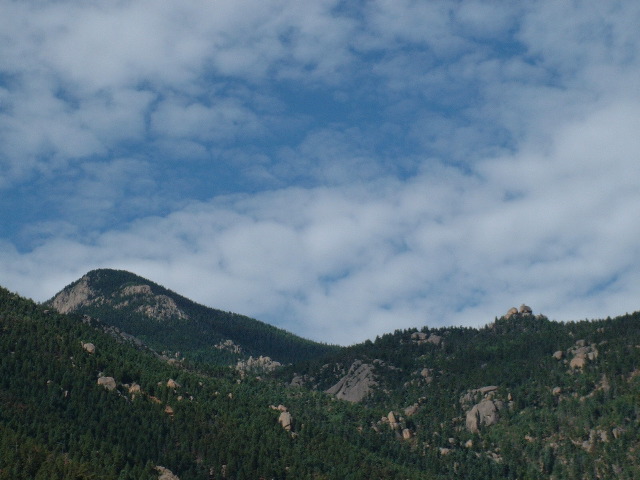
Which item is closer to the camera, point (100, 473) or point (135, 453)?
point (100, 473)

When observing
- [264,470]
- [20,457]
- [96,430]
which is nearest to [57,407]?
[96,430]

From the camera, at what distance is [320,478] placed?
198750mm

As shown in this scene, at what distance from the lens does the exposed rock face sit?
17825 cm

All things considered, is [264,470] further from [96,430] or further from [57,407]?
[57,407]

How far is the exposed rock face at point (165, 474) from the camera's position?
585ft

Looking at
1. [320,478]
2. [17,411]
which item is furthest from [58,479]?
[320,478]

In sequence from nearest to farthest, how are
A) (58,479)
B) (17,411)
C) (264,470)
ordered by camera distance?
(58,479), (17,411), (264,470)

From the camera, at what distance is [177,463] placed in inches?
7544

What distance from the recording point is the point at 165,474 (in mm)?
180500

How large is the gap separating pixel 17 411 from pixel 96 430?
2000 cm

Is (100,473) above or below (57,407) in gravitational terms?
below

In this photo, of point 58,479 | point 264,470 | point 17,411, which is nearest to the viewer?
point 58,479

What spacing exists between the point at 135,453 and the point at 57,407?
2626cm

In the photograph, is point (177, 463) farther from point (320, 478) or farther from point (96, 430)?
point (320, 478)
